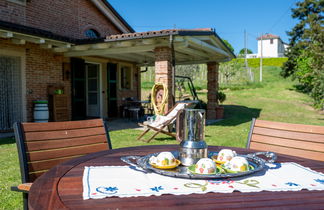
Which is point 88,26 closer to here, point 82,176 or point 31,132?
point 31,132

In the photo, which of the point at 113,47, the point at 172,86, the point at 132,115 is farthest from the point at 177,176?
the point at 132,115

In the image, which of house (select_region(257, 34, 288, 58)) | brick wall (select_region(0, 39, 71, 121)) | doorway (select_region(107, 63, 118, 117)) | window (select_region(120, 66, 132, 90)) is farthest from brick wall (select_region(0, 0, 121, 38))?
house (select_region(257, 34, 288, 58))

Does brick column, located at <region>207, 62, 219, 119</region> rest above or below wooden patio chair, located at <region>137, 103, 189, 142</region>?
above

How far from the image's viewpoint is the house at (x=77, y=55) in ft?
21.8

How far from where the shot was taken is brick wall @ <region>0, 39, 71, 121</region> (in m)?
7.28

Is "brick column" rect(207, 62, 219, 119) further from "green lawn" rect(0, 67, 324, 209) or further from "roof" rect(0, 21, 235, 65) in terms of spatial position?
"roof" rect(0, 21, 235, 65)

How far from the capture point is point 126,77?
1129 centimetres

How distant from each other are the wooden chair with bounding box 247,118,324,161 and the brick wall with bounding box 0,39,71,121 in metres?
6.79

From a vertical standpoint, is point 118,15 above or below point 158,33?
above

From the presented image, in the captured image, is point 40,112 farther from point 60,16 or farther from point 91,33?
point 91,33

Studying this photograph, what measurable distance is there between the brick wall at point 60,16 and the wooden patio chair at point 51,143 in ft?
21.2

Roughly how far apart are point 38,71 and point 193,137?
7.31 metres

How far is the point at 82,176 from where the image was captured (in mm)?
1215

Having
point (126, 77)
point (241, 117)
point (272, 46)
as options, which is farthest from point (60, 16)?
point (272, 46)
